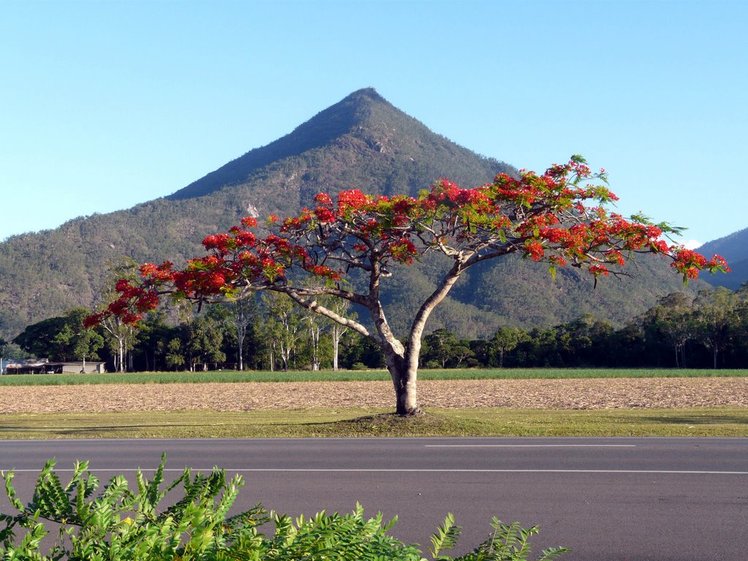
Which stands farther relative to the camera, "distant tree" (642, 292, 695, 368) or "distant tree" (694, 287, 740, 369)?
"distant tree" (642, 292, 695, 368)

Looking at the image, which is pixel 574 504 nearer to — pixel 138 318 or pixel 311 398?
pixel 138 318

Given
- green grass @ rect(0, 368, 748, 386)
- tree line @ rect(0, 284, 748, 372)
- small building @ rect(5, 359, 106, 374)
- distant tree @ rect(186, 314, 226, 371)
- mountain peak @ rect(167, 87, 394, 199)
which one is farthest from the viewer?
mountain peak @ rect(167, 87, 394, 199)

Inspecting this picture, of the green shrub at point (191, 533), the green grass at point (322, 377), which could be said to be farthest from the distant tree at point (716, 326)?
the green shrub at point (191, 533)

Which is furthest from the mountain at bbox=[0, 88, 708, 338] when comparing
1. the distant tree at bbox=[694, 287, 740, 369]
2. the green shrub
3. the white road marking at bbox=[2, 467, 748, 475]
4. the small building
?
the green shrub

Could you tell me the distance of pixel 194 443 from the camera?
56.4 feet

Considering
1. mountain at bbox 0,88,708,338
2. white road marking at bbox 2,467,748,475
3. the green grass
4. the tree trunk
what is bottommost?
the green grass

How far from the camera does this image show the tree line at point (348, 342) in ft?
272

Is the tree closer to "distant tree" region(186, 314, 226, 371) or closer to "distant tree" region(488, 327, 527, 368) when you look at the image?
"distant tree" region(488, 327, 527, 368)

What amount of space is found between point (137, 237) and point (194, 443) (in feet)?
444

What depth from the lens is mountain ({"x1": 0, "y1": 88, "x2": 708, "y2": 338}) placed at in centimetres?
11800

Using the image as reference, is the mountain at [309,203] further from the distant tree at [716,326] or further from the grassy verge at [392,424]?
the grassy verge at [392,424]

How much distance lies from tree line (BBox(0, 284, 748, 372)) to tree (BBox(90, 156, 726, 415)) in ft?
207

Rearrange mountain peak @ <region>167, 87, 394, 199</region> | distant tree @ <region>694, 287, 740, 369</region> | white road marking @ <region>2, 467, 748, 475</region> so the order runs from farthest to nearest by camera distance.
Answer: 1. mountain peak @ <region>167, 87, 394, 199</region>
2. distant tree @ <region>694, 287, 740, 369</region>
3. white road marking @ <region>2, 467, 748, 475</region>

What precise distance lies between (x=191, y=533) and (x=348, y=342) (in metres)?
97.3
